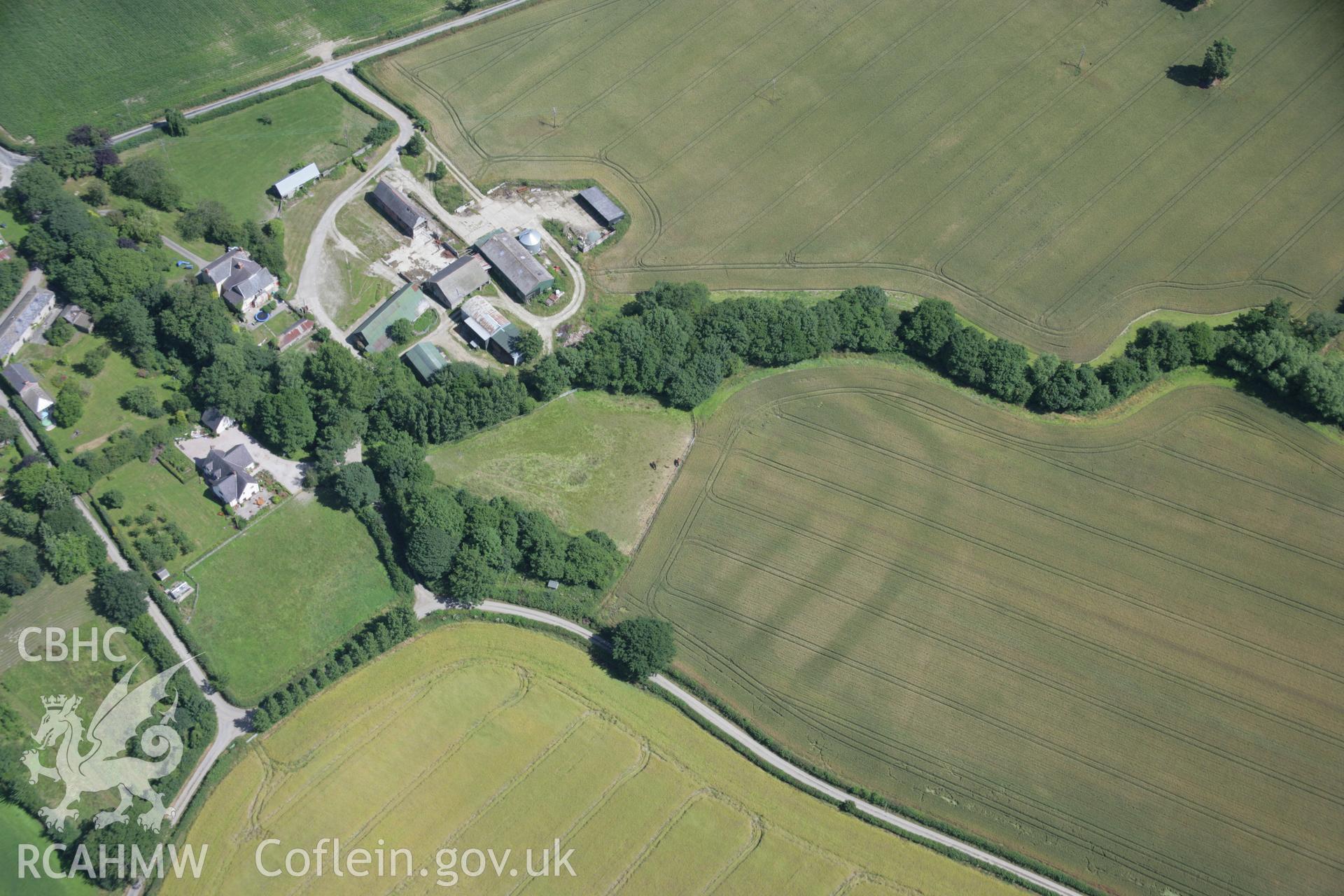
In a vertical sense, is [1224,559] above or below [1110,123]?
below

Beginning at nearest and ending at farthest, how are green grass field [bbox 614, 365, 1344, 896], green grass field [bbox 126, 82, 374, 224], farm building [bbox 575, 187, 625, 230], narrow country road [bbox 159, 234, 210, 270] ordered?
1. green grass field [bbox 614, 365, 1344, 896]
2. narrow country road [bbox 159, 234, 210, 270]
3. green grass field [bbox 126, 82, 374, 224]
4. farm building [bbox 575, 187, 625, 230]

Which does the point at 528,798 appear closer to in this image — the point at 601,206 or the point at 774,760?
the point at 774,760

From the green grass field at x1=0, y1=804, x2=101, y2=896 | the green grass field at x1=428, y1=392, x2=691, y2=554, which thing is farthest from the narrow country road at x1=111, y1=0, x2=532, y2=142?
the green grass field at x1=0, y1=804, x2=101, y2=896

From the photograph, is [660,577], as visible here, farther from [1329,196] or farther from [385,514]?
[1329,196]

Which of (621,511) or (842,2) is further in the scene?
(842,2)

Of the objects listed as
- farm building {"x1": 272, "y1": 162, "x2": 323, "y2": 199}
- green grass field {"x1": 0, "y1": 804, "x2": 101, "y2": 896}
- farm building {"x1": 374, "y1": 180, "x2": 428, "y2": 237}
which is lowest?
green grass field {"x1": 0, "y1": 804, "x2": 101, "y2": 896}

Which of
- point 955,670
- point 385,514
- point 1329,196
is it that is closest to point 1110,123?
point 1329,196

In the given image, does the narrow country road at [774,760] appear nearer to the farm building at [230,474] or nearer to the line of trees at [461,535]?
the line of trees at [461,535]

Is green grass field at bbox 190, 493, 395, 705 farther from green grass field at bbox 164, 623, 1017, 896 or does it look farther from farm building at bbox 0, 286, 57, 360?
farm building at bbox 0, 286, 57, 360
